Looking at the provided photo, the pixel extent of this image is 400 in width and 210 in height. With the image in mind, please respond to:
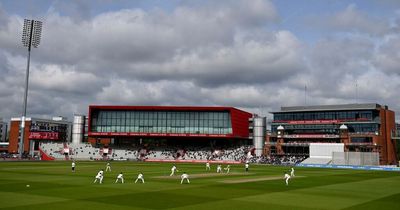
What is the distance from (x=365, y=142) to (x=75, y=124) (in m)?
95.3

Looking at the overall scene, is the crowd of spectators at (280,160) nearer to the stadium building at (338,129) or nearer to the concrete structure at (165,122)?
the stadium building at (338,129)

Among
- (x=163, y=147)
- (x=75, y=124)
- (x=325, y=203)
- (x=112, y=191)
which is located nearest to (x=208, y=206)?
(x=325, y=203)

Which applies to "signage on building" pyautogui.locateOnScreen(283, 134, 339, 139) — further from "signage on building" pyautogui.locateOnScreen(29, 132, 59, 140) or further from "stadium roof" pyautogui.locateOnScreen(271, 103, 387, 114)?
"signage on building" pyautogui.locateOnScreen(29, 132, 59, 140)

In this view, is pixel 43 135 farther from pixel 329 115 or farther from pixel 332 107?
pixel 332 107

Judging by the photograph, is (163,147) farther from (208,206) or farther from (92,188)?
(208,206)

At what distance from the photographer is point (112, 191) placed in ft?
107

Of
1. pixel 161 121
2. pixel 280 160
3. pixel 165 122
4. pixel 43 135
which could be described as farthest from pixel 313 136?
pixel 43 135

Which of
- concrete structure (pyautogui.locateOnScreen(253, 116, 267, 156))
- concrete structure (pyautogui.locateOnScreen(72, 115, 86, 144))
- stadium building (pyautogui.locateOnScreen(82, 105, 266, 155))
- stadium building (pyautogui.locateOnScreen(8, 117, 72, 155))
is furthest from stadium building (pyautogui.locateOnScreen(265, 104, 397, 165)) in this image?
stadium building (pyautogui.locateOnScreen(8, 117, 72, 155))

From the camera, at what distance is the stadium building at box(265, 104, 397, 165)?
12138 cm

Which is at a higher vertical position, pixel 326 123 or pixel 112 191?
pixel 326 123

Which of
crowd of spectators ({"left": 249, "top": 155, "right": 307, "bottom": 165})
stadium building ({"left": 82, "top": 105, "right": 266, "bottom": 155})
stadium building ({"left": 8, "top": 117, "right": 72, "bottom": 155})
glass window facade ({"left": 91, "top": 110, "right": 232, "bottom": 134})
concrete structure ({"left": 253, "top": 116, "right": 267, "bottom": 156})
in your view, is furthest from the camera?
stadium building ({"left": 8, "top": 117, "right": 72, "bottom": 155})

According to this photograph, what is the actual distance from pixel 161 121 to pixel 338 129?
55.4 meters

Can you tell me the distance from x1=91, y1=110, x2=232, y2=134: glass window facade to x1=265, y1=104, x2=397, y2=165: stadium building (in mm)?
19613

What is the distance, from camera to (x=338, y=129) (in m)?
126
